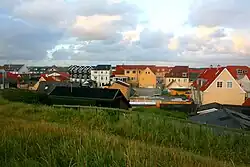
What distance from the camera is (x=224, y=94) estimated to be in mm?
42094

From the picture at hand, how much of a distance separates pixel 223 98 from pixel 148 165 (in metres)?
39.7

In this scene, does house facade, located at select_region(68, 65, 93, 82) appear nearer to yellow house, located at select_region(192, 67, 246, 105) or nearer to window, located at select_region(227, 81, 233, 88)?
yellow house, located at select_region(192, 67, 246, 105)

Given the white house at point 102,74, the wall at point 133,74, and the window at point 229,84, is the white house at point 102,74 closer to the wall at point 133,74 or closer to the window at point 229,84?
the wall at point 133,74

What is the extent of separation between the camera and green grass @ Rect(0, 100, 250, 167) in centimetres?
461

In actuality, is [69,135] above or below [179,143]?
above

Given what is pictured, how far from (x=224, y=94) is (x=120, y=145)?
38745 millimetres

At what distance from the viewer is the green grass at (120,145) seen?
4609 mm

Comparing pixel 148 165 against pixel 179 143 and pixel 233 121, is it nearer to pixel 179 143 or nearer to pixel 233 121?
pixel 179 143

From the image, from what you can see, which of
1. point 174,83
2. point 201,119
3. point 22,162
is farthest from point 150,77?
point 22,162

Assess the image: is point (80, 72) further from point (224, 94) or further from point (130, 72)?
point (224, 94)

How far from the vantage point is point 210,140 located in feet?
29.4

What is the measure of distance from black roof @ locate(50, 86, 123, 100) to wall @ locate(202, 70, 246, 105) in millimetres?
14205

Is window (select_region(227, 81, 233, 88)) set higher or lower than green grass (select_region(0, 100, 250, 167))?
higher

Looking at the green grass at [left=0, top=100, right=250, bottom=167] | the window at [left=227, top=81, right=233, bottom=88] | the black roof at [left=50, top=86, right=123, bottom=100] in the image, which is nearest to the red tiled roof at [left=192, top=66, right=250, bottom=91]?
the window at [left=227, top=81, right=233, bottom=88]
